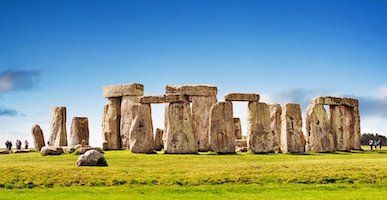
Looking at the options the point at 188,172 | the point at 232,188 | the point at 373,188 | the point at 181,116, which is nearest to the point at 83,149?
the point at 181,116

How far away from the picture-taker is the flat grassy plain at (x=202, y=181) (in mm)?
24688

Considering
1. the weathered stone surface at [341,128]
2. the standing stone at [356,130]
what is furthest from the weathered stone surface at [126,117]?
the standing stone at [356,130]

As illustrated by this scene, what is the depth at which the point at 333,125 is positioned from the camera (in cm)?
4728

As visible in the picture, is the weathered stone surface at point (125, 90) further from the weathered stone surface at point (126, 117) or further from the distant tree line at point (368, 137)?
the distant tree line at point (368, 137)

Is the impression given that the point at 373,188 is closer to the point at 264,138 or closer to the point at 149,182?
the point at 149,182

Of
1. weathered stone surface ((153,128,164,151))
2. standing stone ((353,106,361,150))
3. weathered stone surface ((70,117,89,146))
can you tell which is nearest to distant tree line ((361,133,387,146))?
standing stone ((353,106,361,150))

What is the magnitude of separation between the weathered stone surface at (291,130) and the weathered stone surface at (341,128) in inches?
191

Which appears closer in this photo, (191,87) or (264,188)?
(264,188)

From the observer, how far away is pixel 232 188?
85.3 ft

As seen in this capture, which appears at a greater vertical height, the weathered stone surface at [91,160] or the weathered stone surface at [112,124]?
the weathered stone surface at [112,124]

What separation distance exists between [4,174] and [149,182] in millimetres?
6537

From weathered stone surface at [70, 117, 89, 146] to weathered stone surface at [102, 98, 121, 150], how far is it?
148cm

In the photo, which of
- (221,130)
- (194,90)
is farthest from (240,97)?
(194,90)

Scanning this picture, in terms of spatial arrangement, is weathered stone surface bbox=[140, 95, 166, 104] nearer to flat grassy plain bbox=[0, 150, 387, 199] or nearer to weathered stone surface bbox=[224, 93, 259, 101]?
weathered stone surface bbox=[224, 93, 259, 101]
